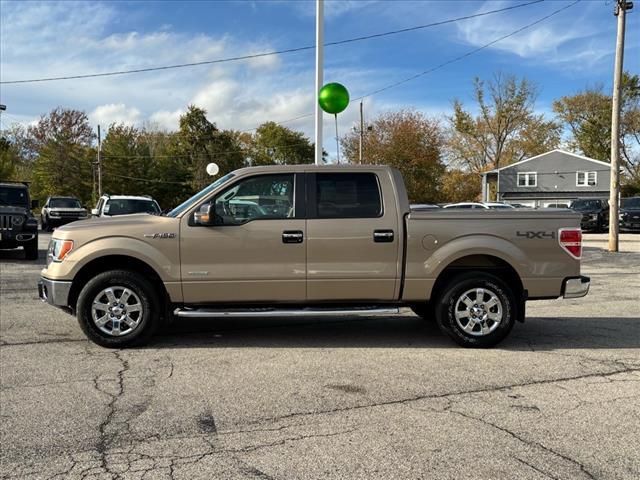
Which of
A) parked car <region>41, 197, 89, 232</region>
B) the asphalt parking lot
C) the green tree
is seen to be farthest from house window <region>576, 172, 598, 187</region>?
the asphalt parking lot

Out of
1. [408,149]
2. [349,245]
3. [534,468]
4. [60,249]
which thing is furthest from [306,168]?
[408,149]

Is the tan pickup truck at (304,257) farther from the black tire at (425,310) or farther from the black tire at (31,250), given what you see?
the black tire at (31,250)

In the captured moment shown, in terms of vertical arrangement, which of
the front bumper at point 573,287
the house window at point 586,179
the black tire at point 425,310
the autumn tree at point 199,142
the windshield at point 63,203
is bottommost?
the black tire at point 425,310

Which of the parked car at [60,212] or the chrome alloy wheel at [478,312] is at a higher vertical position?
the parked car at [60,212]

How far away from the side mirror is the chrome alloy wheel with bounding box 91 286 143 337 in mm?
1029

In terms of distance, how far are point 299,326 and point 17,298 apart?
4.89 meters

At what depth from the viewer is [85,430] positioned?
3.83 m

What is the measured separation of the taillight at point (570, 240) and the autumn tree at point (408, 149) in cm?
4569

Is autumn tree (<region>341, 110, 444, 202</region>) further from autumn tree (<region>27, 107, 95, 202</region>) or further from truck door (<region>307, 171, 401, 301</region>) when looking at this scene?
truck door (<region>307, 171, 401, 301</region>)

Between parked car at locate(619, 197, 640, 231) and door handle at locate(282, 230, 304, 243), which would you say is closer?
door handle at locate(282, 230, 304, 243)

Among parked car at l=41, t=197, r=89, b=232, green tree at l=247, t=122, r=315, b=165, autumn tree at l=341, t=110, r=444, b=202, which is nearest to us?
parked car at l=41, t=197, r=89, b=232

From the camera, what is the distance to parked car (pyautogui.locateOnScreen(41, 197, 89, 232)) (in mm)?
26516

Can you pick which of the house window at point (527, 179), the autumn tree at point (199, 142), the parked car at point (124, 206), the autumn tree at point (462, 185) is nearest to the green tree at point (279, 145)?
the autumn tree at point (199, 142)

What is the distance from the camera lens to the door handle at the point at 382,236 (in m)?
5.95
